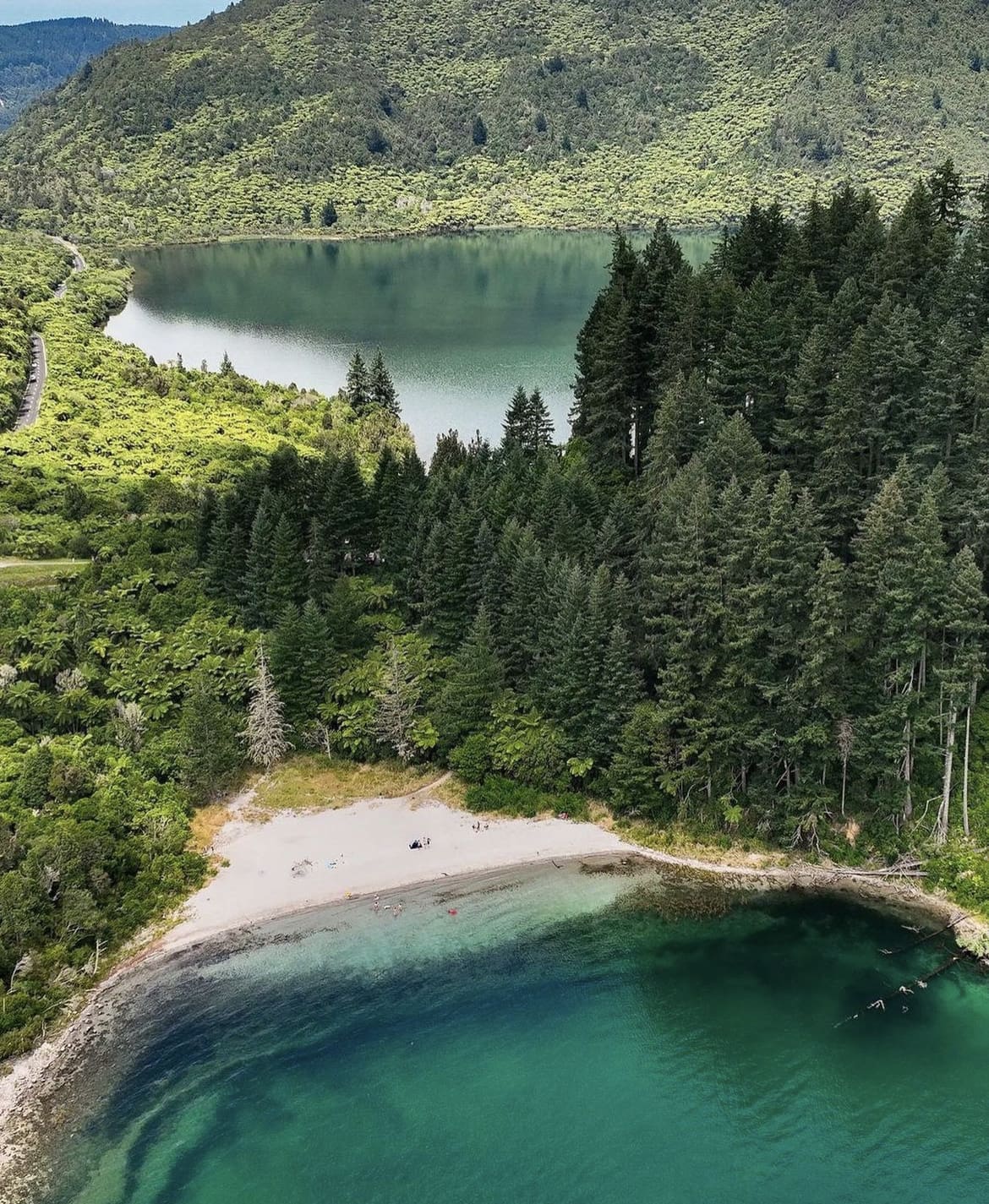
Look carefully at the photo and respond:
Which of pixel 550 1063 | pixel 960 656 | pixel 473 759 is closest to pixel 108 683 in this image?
pixel 473 759

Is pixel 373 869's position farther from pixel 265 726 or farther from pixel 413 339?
pixel 413 339

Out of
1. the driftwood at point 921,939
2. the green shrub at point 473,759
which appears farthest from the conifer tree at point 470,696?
the driftwood at point 921,939

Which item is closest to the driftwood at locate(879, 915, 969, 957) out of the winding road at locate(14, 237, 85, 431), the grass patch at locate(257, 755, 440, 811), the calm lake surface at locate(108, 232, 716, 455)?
the grass patch at locate(257, 755, 440, 811)

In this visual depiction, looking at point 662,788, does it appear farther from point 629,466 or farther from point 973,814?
point 629,466

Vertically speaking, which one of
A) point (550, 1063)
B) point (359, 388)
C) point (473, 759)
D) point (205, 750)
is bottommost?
point (550, 1063)

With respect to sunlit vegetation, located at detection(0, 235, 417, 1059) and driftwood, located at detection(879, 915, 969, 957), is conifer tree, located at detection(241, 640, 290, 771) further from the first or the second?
driftwood, located at detection(879, 915, 969, 957)

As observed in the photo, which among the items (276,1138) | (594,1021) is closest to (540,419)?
(594,1021)
